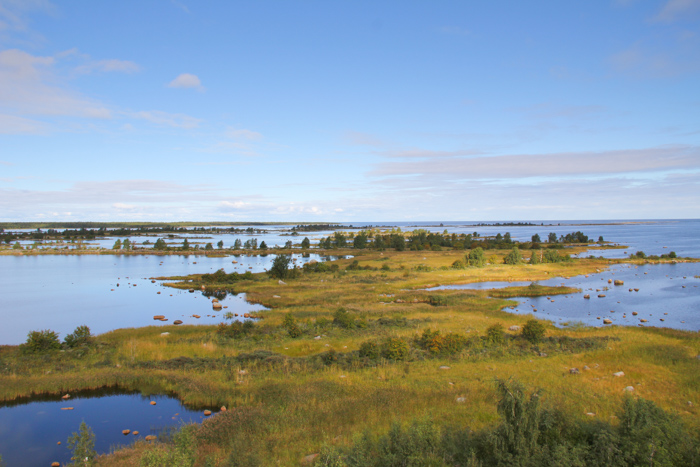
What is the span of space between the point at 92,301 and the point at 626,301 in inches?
2422

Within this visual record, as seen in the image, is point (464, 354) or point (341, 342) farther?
point (341, 342)

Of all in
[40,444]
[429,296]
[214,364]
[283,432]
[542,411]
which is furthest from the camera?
[429,296]

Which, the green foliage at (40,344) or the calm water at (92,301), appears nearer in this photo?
the green foliage at (40,344)

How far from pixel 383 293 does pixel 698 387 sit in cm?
3056

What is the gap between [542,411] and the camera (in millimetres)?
9078

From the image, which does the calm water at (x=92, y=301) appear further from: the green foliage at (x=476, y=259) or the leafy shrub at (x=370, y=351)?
the green foliage at (x=476, y=259)

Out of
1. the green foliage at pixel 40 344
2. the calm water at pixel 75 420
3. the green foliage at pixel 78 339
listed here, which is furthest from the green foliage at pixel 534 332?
the green foliage at pixel 40 344

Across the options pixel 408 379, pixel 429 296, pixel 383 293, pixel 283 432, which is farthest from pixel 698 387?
pixel 383 293

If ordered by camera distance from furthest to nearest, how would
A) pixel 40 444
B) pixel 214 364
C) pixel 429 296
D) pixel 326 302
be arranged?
1. pixel 429 296
2. pixel 326 302
3. pixel 214 364
4. pixel 40 444

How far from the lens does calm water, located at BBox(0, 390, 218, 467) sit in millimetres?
13062

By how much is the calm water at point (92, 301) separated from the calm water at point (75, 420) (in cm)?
1627

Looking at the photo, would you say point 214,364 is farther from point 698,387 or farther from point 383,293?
point 383,293

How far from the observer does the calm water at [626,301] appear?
104ft

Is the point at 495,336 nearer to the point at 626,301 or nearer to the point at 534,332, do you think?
the point at 534,332
